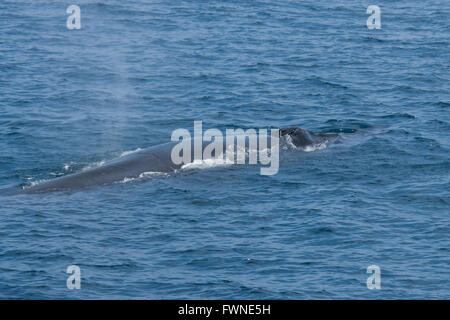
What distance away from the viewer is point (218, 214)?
32.5 meters

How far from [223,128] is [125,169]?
31.6 ft

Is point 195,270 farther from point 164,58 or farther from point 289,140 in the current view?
point 164,58

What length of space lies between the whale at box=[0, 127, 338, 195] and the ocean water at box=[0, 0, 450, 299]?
2.25 feet

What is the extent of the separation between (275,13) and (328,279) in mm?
47015

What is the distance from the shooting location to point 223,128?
44.9m

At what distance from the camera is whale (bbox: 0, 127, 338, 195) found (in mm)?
34594

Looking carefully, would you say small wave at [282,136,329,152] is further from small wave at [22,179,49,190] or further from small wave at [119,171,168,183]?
small wave at [22,179,49,190]

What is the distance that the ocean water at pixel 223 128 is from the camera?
90.8 feet

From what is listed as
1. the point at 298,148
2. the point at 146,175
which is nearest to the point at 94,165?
the point at 146,175

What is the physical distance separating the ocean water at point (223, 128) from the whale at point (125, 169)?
0.69 m

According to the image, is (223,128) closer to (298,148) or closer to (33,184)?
(298,148)

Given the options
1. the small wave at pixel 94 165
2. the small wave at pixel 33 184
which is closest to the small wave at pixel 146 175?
the small wave at pixel 94 165

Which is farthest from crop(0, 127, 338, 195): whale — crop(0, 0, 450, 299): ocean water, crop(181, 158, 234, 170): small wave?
crop(0, 0, 450, 299): ocean water

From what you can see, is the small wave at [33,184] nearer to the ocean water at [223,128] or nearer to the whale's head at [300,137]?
the ocean water at [223,128]
